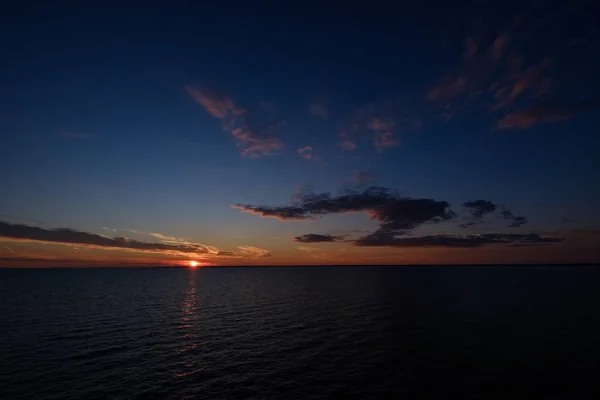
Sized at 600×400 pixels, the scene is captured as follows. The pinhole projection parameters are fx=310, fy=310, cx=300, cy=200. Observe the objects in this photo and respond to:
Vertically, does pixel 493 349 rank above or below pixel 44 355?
above

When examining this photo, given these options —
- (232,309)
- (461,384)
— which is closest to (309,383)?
(461,384)

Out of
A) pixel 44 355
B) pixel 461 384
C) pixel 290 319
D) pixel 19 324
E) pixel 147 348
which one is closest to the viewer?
pixel 461 384

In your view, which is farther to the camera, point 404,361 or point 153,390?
point 404,361

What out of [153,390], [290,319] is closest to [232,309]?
[290,319]

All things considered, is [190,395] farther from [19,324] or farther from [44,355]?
[19,324]

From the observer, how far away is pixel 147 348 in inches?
1710

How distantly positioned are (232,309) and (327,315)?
26.1 m

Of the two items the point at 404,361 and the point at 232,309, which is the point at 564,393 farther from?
the point at 232,309

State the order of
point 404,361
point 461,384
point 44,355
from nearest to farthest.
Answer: point 461,384
point 404,361
point 44,355

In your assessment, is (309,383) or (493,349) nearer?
(309,383)

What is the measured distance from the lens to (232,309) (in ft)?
259

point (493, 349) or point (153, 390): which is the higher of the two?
point (493, 349)

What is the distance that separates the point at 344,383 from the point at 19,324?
212ft

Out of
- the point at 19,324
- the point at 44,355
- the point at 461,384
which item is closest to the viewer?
the point at 461,384
